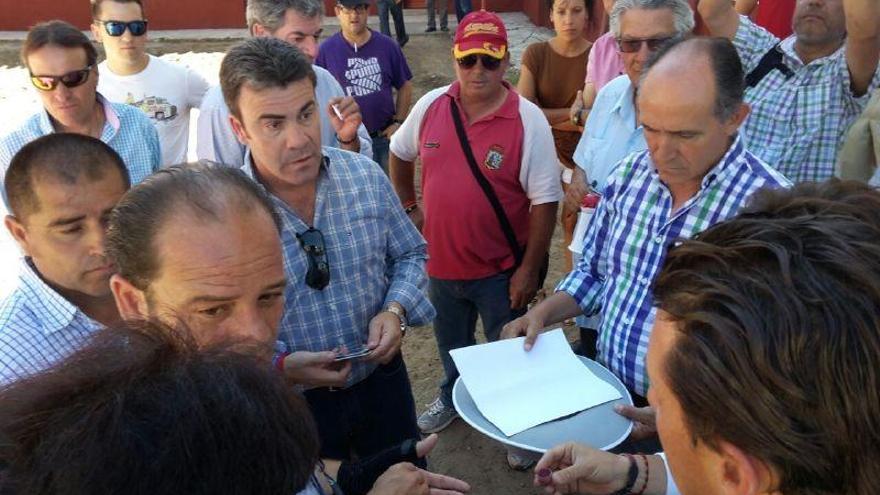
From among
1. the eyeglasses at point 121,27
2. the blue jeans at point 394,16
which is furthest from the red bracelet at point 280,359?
the blue jeans at point 394,16

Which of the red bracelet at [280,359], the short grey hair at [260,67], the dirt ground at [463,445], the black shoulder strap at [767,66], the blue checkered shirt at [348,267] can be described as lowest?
the dirt ground at [463,445]

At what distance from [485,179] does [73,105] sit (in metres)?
1.91

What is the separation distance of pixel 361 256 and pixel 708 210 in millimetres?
1078

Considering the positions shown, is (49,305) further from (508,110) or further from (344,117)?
(508,110)

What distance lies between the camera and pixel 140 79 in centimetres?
384

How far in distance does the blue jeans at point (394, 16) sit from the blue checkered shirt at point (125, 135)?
348 inches

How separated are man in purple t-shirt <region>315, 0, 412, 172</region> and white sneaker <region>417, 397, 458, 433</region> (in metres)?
1.97

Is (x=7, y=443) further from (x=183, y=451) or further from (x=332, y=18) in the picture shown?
(x=332, y=18)

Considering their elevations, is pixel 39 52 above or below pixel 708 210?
above

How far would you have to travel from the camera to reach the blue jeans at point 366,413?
2221mm

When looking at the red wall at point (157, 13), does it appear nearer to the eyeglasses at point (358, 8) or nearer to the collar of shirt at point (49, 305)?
the eyeglasses at point (358, 8)

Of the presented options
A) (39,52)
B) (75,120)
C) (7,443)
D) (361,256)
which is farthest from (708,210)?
(39,52)

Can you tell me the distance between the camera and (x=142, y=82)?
151 inches

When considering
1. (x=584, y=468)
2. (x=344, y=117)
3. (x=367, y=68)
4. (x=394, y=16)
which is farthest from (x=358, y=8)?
(x=394, y=16)
